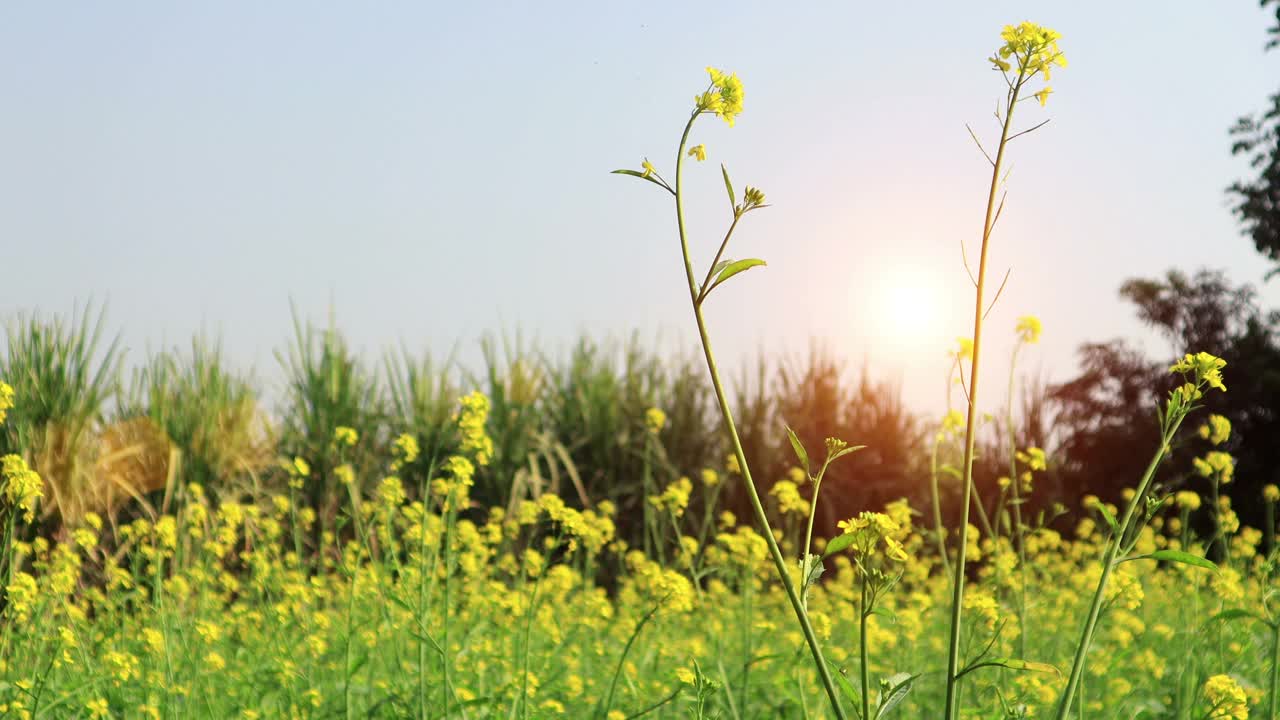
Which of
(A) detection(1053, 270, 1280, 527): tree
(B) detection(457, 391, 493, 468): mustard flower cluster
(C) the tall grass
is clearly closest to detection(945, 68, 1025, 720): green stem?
(B) detection(457, 391, 493, 468): mustard flower cluster

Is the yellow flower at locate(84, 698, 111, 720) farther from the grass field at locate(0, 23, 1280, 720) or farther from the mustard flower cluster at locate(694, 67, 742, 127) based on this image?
the mustard flower cluster at locate(694, 67, 742, 127)

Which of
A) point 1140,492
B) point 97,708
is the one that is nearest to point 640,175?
point 1140,492

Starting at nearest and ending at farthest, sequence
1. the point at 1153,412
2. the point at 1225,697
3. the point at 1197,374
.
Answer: the point at 1197,374, the point at 1225,697, the point at 1153,412

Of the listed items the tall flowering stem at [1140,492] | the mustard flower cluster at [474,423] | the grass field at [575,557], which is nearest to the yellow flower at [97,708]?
the grass field at [575,557]

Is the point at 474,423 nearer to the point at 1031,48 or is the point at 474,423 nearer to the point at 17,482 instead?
the point at 17,482

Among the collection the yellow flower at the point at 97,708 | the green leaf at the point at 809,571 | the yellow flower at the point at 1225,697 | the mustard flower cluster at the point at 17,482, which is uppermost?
the mustard flower cluster at the point at 17,482

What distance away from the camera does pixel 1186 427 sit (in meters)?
11.4

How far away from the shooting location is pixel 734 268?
1.44 metres

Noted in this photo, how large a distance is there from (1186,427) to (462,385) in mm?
A: 8023

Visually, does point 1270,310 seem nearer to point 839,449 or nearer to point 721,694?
point 721,694

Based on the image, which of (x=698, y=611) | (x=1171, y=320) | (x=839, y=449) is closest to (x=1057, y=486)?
(x=1171, y=320)

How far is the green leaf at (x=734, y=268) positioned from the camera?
143 centimetres

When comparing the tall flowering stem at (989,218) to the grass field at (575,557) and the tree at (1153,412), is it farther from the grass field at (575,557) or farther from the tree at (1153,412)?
the tree at (1153,412)

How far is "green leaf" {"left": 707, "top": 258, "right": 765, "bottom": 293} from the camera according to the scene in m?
1.43
